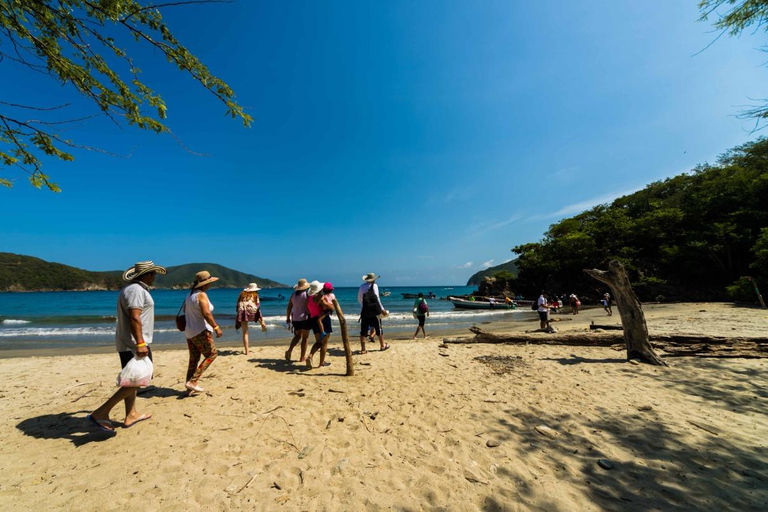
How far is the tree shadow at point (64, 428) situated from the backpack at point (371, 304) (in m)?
5.74

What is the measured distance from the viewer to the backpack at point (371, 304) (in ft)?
27.6

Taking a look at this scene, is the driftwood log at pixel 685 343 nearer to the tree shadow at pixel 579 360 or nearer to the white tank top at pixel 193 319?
the tree shadow at pixel 579 360

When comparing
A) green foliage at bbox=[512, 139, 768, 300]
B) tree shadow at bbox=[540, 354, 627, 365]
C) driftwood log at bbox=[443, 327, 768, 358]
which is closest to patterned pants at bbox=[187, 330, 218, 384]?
tree shadow at bbox=[540, 354, 627, 365]

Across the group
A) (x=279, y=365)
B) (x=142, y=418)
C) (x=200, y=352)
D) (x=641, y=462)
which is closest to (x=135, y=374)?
(x=142, y=418)

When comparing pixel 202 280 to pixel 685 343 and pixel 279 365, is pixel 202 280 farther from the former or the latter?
pixel 685 343

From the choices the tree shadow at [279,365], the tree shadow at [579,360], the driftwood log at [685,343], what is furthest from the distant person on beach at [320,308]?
the driftwood log at [685,343]

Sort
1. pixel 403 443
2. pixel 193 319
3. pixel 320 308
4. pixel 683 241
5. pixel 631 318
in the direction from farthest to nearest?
pixel 683 241, pixel 631 318, pixel 320 308, pixel 193 319, pixel 403 443

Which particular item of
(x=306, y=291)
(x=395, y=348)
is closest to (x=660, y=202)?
(x=395, y=348)

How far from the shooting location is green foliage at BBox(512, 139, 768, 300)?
26156 millimetres

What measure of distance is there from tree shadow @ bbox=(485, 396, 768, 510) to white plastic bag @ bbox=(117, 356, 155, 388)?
4118 mm

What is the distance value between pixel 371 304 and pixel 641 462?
6.27 m

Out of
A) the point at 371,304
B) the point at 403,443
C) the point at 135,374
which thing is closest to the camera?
the point at 135,374

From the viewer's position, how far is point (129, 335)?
377 centimetres

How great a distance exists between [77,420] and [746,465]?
8411 mm
